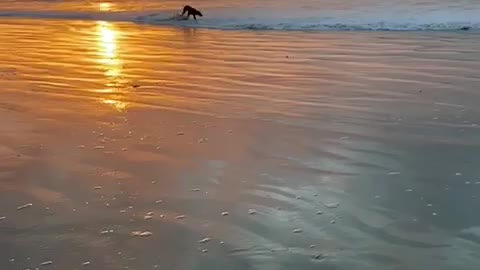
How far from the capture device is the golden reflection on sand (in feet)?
22.2

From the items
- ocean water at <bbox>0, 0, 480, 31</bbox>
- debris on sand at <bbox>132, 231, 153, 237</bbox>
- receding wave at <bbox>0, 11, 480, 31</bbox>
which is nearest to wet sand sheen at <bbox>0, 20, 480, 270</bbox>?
debris on sand at <bbox>132, 231, 153, 237</bbox>

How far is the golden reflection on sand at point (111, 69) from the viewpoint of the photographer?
22.2ft

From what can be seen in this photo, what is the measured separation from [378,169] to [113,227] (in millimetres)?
1719

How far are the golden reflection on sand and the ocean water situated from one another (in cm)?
437

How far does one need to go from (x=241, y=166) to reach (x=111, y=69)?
202 inches

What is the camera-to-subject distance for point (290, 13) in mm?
20047

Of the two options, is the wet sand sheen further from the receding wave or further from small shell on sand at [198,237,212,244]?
the receding wave

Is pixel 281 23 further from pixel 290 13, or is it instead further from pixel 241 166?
pixel 241 166

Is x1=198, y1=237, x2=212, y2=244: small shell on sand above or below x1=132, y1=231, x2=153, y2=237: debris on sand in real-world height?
above

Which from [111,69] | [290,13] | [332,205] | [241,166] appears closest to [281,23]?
[290,13]

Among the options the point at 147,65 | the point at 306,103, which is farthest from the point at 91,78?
the point at 306,103

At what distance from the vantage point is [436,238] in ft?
10.5

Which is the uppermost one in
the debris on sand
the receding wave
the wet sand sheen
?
the receding wave

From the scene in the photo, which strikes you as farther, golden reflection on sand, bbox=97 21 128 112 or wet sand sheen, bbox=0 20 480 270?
golden reflection on sand, bbox=97 21 128 112
